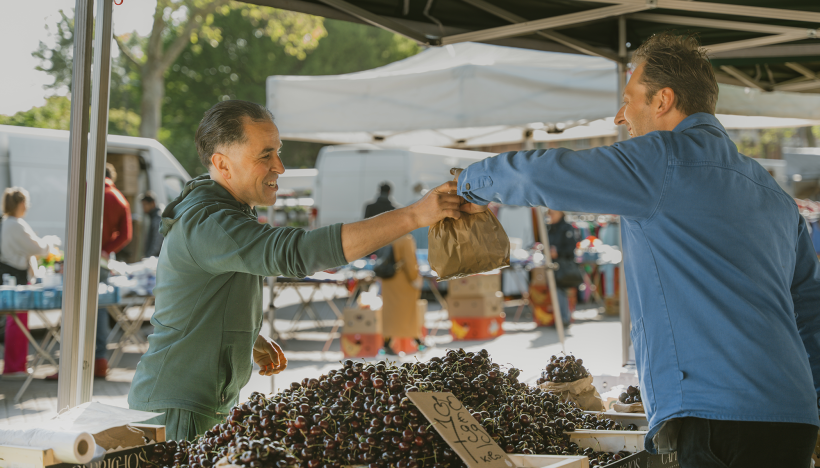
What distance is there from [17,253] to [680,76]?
7.02 m

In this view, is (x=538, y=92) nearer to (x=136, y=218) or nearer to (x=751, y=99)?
(x=751, y=99)

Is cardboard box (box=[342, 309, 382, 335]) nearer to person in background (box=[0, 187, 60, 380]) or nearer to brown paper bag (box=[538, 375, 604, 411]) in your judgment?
person in background (box=[0, 187, 60, 380])

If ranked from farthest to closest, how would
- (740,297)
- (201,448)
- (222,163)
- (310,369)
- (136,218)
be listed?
1. (136,218)
2. (310,369)
3. (222,163)
4. (201,448)
5. (740,297)

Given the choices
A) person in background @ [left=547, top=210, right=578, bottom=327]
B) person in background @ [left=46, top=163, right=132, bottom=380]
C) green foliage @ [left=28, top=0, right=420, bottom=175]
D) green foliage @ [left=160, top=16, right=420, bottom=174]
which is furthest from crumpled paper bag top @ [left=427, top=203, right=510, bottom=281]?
green foliage @ [left=160, top=16, right=420, bottom=174]

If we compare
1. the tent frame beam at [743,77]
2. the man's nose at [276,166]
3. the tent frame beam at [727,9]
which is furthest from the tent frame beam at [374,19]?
the tent frame beam at [743,77]

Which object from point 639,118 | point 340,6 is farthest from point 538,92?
point 639,118

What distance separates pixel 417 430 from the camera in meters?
1.58

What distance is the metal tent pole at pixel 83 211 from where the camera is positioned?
225 centimetres

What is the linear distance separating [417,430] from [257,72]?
25.5 meters

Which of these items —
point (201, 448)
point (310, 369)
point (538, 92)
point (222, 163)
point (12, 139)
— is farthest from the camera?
point (12, 139)

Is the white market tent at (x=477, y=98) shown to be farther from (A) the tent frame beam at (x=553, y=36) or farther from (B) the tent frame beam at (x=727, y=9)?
(B) the tent frame beam at (x=727, y=9)

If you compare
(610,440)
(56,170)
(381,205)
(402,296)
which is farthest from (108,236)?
(610,440)

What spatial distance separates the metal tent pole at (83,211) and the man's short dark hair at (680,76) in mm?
1781

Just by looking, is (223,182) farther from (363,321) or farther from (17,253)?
(17,253)
